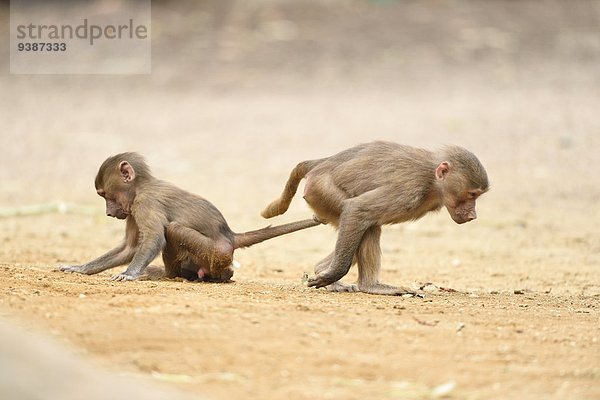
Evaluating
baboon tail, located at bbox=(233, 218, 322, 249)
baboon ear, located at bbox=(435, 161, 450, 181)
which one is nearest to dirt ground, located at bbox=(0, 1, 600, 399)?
baboon tail, located at bbox=(233, 218, 322, 249)

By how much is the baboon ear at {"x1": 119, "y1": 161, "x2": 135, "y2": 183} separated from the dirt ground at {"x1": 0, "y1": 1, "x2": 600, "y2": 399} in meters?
0.86

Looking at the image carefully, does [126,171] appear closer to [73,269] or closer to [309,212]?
[73,269]

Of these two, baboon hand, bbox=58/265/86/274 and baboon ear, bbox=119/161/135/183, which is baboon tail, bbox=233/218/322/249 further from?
baboon hand, bbox=58/265/86/274

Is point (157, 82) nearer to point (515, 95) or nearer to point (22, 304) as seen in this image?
point (515, 95)

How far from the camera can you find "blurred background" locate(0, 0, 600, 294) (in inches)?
522

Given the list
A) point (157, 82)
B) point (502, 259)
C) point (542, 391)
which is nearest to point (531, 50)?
point (157, 82)

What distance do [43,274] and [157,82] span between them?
14566 mm

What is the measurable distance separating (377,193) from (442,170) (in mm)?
499

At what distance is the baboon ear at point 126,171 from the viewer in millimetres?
7785

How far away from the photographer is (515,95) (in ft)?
63.5

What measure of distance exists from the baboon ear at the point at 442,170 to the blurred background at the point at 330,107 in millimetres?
2752

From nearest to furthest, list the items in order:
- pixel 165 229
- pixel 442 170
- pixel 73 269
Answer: pixel 442 170, pixel 165 229, pixel 73 269

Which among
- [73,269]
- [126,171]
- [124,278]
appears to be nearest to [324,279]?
[124,278]

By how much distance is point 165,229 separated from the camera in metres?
7.57
